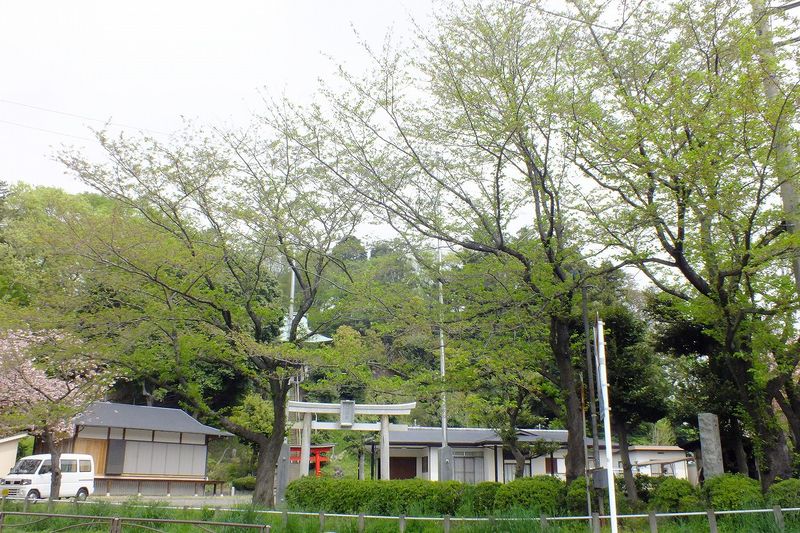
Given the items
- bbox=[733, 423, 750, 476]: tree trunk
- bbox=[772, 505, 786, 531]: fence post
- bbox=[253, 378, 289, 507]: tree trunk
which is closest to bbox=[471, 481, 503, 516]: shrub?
bbox=[772, 505, 786, 531]: fence post

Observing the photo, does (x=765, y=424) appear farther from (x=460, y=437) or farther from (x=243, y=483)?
(x=243, y=483)

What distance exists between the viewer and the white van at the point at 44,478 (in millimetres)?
22031

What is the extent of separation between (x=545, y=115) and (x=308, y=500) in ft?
35.9

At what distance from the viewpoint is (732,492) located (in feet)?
34.8

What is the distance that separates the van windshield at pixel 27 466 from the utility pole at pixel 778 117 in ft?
82.1

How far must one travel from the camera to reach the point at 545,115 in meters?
11.7

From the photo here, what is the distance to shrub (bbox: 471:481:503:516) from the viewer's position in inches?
512

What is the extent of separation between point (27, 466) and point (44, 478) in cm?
93

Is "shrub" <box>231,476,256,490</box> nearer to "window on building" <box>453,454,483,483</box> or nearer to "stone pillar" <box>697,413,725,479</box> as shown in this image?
"window on building" <box>453,454,483,483</box>

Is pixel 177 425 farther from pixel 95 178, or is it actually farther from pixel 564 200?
pixel 564 200

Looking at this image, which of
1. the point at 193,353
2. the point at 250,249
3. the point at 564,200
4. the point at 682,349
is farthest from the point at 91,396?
the point at 682,349

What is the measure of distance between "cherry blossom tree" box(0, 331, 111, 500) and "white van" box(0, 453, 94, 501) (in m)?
3.02

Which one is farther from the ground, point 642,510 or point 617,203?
point 617,203

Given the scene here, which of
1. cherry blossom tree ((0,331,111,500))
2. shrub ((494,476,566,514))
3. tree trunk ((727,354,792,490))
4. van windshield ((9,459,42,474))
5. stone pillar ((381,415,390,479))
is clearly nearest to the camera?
tree trunk ((727,354,792,490))
